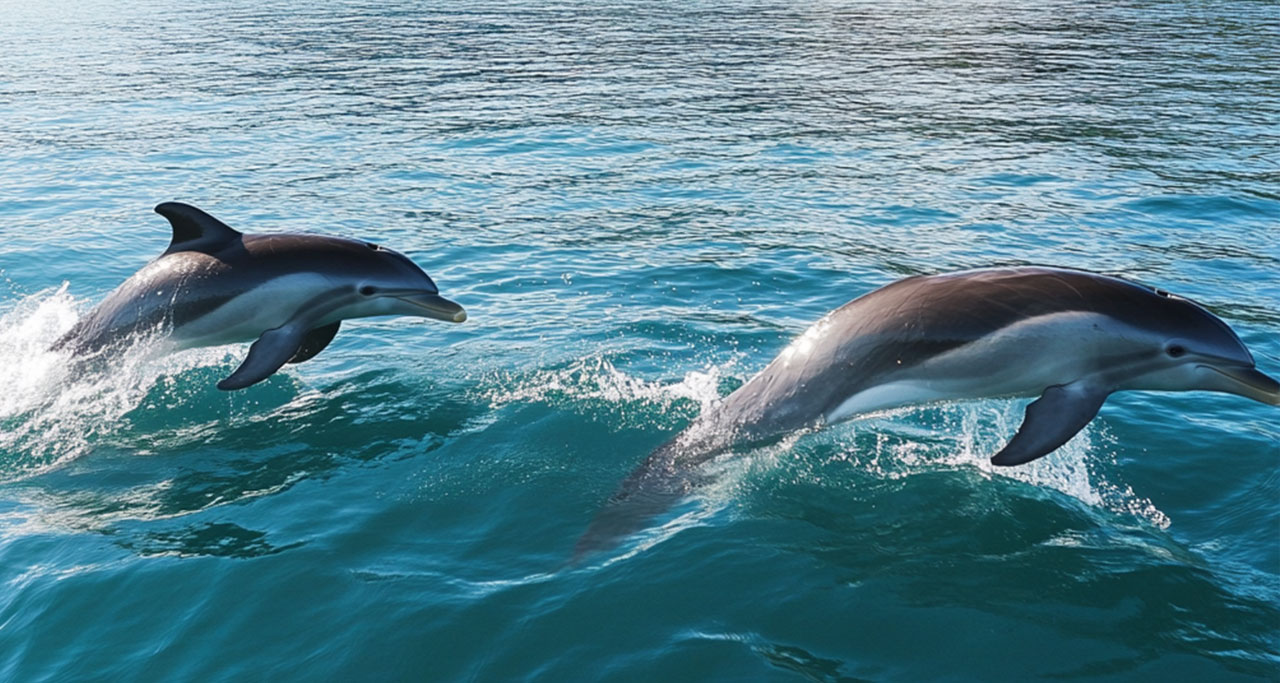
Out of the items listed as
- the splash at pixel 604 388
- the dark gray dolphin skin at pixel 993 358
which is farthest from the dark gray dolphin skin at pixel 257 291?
the dark gray dolphin skin at pixel 993 358

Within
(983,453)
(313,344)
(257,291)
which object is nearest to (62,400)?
(257,291)

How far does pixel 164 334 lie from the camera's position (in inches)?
412

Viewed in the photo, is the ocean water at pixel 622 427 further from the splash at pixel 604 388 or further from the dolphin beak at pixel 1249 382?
the dolphin beak at pixel 1249 382

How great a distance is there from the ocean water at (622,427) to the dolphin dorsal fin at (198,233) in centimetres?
132

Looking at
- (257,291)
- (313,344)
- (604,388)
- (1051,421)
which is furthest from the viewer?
(604,388)

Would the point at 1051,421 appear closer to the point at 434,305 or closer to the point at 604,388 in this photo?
the point at 604,388

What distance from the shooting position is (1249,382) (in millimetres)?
7742

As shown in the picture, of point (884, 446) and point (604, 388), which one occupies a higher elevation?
point (604, 388)

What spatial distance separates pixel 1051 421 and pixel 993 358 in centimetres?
59

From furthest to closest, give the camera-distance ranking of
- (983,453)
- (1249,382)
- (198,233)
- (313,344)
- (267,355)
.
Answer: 1. (313,344)
2. (198,233)
3. (267,355)
4. (983,453)
5. (1249,382)

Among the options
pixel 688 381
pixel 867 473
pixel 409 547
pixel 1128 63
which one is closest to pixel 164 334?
pixel 409 547

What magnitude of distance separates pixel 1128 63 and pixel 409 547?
92.0 ft

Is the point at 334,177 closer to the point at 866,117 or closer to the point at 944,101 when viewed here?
the point at 866,117

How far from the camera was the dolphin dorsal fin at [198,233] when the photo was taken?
10398 millimetres
